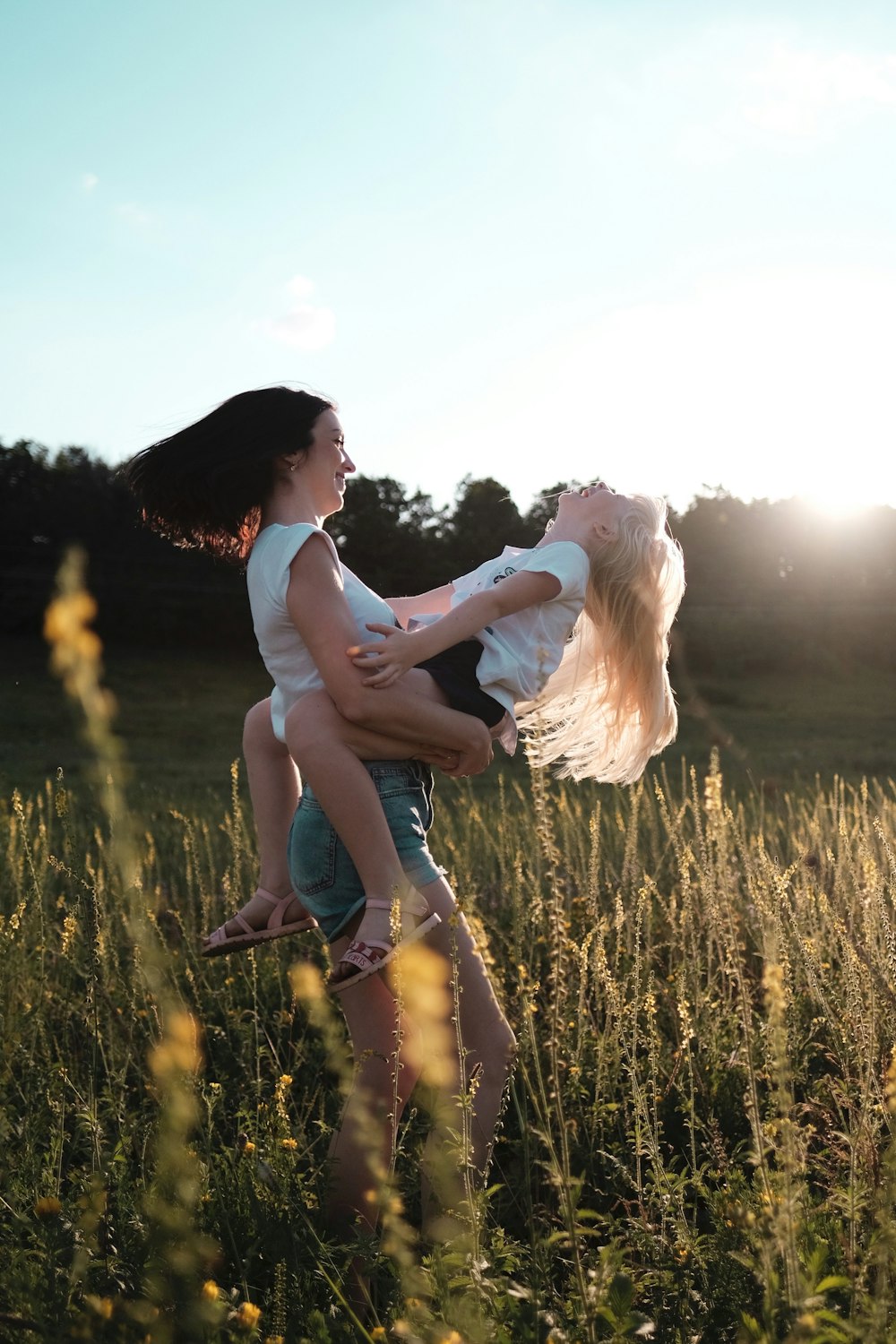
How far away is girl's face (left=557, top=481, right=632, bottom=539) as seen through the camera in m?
2.80

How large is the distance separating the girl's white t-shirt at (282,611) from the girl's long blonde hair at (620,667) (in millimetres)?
534

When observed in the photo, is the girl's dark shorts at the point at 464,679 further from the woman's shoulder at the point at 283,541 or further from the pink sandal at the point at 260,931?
the pink sandal at the point at 260,931

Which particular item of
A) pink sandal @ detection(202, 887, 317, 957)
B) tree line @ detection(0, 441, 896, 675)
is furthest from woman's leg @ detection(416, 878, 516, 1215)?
tree line @ detection(0, 441, 896, 675)

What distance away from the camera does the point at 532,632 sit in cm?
257

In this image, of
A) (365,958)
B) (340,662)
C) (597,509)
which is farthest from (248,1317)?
(597,509)

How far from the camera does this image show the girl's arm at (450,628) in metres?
2.30

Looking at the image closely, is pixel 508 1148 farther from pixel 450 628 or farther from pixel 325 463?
pixel 325 463

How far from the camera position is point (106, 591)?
32.3 metres

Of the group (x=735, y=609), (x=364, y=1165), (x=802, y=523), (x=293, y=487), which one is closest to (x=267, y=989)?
(x=364, y=1165)

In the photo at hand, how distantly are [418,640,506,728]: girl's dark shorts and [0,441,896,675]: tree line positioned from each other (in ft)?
84.7

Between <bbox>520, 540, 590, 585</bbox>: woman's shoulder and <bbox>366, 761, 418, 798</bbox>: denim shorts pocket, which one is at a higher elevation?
<bbox>520, 540, 590, 585</bbox>: woman's shoulder

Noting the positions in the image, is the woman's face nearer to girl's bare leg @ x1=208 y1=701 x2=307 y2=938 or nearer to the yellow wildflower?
girl's bare leg @ x1=208 y1=701 x2=307 y2=938

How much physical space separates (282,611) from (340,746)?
33 centimetres

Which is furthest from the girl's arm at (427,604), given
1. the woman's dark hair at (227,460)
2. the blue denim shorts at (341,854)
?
the blue denim shorts at (341,854)
